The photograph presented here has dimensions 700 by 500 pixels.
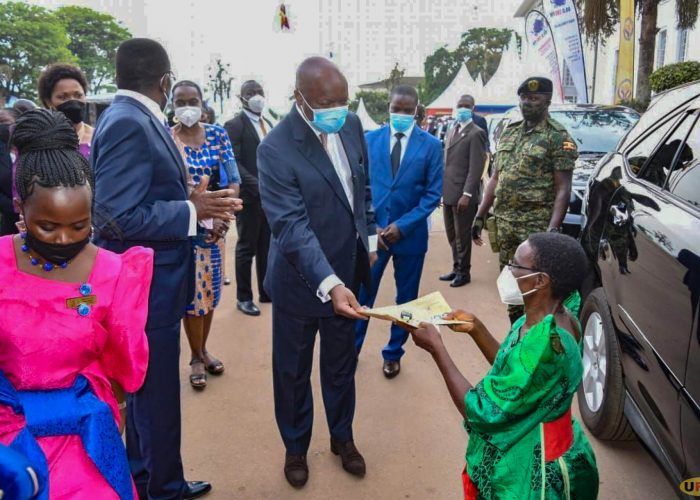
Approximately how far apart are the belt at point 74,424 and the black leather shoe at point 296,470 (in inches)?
56.0

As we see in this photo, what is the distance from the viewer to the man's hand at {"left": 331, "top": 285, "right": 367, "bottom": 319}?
2.64 m

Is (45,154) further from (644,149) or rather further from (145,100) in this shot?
(644,149)

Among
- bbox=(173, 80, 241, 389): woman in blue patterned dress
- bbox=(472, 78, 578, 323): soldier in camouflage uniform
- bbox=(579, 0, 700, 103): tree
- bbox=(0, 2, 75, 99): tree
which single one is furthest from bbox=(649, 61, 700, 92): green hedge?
bbox=(0, 2, 75, 99): tree

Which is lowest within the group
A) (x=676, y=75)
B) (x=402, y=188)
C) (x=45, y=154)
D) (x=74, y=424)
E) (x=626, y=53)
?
(x=74, y=424)

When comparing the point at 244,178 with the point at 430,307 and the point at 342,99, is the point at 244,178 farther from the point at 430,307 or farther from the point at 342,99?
the point at 430,307

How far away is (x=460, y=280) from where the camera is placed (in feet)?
22.2

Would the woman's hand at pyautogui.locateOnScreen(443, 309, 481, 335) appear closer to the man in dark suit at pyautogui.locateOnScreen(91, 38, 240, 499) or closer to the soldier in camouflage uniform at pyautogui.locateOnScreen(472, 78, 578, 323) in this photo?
the man in dark suit at pyautogui.locateOnScreen(91, 38, 240, 499)

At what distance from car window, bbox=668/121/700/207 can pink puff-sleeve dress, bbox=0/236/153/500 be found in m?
2.30

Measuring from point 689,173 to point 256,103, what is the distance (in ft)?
13.7

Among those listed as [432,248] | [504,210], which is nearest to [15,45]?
[432,248]

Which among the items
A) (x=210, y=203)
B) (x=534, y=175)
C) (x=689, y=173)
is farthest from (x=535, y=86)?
(x=210, y=203)

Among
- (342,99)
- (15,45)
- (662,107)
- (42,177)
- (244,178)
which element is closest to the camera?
(42,177)

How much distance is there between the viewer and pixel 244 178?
5.59 meters

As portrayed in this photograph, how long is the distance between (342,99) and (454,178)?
4185 mm
